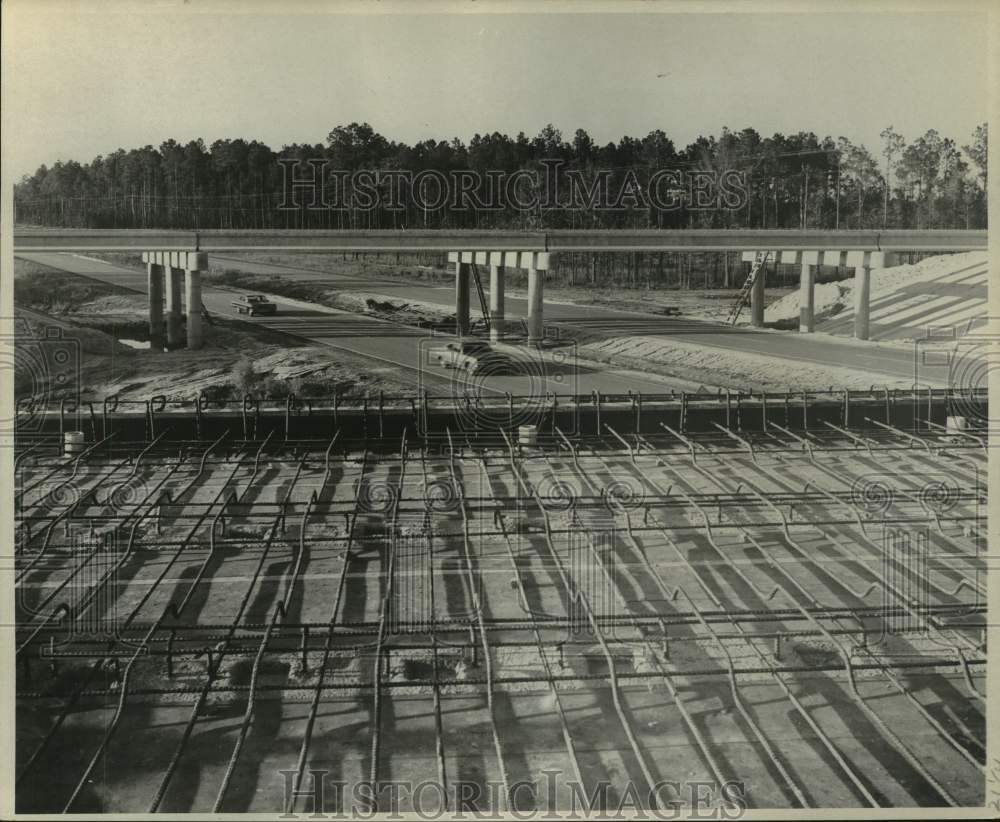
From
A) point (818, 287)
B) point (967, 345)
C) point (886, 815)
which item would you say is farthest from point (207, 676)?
point (818, 287)

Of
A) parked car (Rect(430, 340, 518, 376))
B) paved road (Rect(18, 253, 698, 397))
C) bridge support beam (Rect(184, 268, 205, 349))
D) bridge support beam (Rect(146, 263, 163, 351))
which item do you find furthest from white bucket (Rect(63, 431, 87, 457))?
bridge support beam (Rect(146, 263, 163, 351))

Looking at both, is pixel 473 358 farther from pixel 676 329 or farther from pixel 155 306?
pixel 155 306

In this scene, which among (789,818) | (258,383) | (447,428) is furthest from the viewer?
→ (258,383)

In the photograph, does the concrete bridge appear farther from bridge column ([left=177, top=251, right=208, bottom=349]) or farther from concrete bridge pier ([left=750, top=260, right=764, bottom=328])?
concrete bridge pier ([left=750, top=260, right=764, bottom=328])

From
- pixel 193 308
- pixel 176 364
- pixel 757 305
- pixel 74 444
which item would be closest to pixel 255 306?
pixel 176 364

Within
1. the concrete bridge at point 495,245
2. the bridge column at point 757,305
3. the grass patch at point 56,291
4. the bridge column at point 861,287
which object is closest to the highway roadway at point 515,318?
the bridge column at point 861,287

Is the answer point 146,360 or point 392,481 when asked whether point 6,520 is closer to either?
point 392,481

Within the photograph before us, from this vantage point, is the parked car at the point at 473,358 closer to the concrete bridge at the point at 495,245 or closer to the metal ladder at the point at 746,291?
the concrete bridge at the point at 495,245
